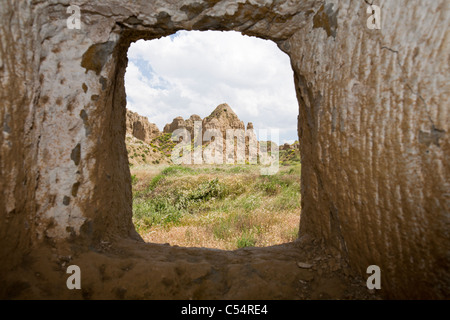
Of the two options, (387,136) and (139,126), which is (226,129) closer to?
(139,126)

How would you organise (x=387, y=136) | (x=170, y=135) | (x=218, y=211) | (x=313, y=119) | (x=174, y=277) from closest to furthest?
(x=387, y=136), (x=174, y=277), (x=313, y=119), (x=218, y=211), (x=170, y=135)

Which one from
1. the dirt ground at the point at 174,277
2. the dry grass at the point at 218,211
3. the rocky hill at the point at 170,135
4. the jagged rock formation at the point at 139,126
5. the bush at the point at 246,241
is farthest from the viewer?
the jagged rock formation at the point at 139,126

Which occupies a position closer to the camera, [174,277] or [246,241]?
[174,277]

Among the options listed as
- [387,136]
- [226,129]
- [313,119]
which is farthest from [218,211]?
[226,129]

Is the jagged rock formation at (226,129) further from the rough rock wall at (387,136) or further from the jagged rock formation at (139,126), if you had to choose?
the rough rock wall at (387,136)

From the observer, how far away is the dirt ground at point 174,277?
6.40ft

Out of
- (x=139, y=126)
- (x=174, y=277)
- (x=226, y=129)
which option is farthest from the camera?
(x=139, y=126)

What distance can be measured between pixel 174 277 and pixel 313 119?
1738 mm

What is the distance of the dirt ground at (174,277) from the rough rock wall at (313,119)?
131 millimetres

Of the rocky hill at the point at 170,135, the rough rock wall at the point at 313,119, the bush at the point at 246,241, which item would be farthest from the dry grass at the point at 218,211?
the rocky hill at the point at 170,135

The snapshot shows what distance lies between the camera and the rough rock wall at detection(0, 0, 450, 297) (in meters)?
1.72

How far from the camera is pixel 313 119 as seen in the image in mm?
2545

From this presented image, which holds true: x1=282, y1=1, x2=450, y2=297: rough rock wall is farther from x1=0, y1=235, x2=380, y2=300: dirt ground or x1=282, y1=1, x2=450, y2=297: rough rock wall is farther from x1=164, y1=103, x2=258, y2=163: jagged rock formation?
x1=164, y1=103, x2=258, y2=163: jagged rock formation

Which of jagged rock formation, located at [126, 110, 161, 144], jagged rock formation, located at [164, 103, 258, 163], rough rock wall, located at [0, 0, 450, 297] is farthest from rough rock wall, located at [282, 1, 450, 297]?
jagged rock formation, located at [126, 110, 161, 144]
